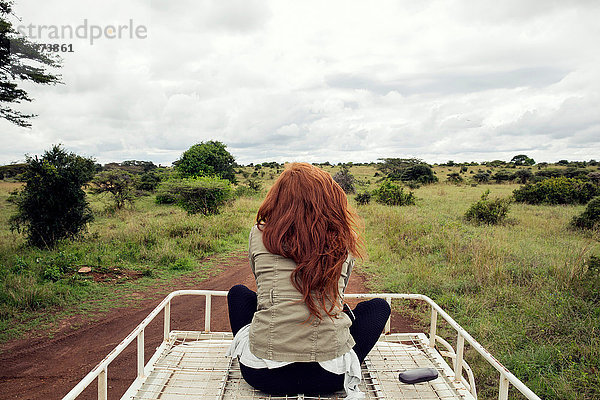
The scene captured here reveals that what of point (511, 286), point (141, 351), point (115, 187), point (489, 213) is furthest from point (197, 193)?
point (141, 351)

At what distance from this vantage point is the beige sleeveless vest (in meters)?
1.92

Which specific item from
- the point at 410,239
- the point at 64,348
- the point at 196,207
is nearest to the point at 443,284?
Answer: the point at 410,239

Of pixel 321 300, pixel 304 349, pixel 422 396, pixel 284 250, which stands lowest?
pixel 422 396

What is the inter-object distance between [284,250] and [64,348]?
154 inches

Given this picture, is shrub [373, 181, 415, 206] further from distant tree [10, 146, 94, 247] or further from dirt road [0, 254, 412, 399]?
distant tree [10, 146, 94, 247]

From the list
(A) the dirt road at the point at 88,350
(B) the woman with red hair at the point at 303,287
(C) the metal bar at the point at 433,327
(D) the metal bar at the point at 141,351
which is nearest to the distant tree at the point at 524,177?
(A) the dirt road at the point at 88,350

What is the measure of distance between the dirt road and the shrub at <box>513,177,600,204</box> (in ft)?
42.7

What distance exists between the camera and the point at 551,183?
15.4 metres

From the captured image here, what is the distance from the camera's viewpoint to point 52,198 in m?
7.99

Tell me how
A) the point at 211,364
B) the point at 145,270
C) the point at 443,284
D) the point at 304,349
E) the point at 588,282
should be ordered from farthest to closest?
the point at 145,270 → the point at 443,284 → the point at 588,282 → the point at 211,364 → the point at 304,349

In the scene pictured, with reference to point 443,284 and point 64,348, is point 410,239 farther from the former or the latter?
point 64,348

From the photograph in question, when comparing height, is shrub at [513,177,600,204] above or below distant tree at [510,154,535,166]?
below

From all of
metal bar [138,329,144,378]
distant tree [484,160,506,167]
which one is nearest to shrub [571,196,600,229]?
metal bar [138,329,144,378]

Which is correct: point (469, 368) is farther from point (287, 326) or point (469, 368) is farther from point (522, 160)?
point (522, 160)
